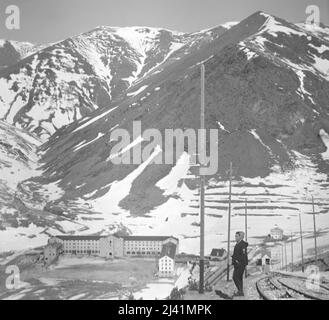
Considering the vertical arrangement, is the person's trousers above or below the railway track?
above

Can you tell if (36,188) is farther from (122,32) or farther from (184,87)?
(122,32)

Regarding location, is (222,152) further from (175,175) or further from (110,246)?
(110,246)

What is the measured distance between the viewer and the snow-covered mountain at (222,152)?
42906 millimetres

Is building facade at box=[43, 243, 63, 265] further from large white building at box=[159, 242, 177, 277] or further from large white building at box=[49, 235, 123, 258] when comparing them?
large white building at box=[159, 242, 177, 277]

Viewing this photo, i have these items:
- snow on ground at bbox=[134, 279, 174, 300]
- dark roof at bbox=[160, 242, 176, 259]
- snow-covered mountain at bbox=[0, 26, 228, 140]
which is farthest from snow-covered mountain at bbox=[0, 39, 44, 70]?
snow on ground at bbox=[134, 279, 174, 300]

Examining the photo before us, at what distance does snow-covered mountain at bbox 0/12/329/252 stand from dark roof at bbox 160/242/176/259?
186 inches

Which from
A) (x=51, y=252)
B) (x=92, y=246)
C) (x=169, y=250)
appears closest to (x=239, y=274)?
(x=169, y=250)

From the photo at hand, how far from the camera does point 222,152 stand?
60750 millimetres

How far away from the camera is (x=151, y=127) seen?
69.7 m

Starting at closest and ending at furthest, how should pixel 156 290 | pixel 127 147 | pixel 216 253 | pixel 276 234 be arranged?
1. pixel 156 290
2. pixel 216 253
3. pixel 276 234
4. pixel 127 147

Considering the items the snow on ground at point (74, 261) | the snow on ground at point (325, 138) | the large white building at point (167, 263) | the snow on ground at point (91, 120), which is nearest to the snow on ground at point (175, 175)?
the snow on ground at point (325, 138)

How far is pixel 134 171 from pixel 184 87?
82.9ft

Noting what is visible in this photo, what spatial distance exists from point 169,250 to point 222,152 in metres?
40.2

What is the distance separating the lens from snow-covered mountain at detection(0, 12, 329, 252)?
42.9 meters
